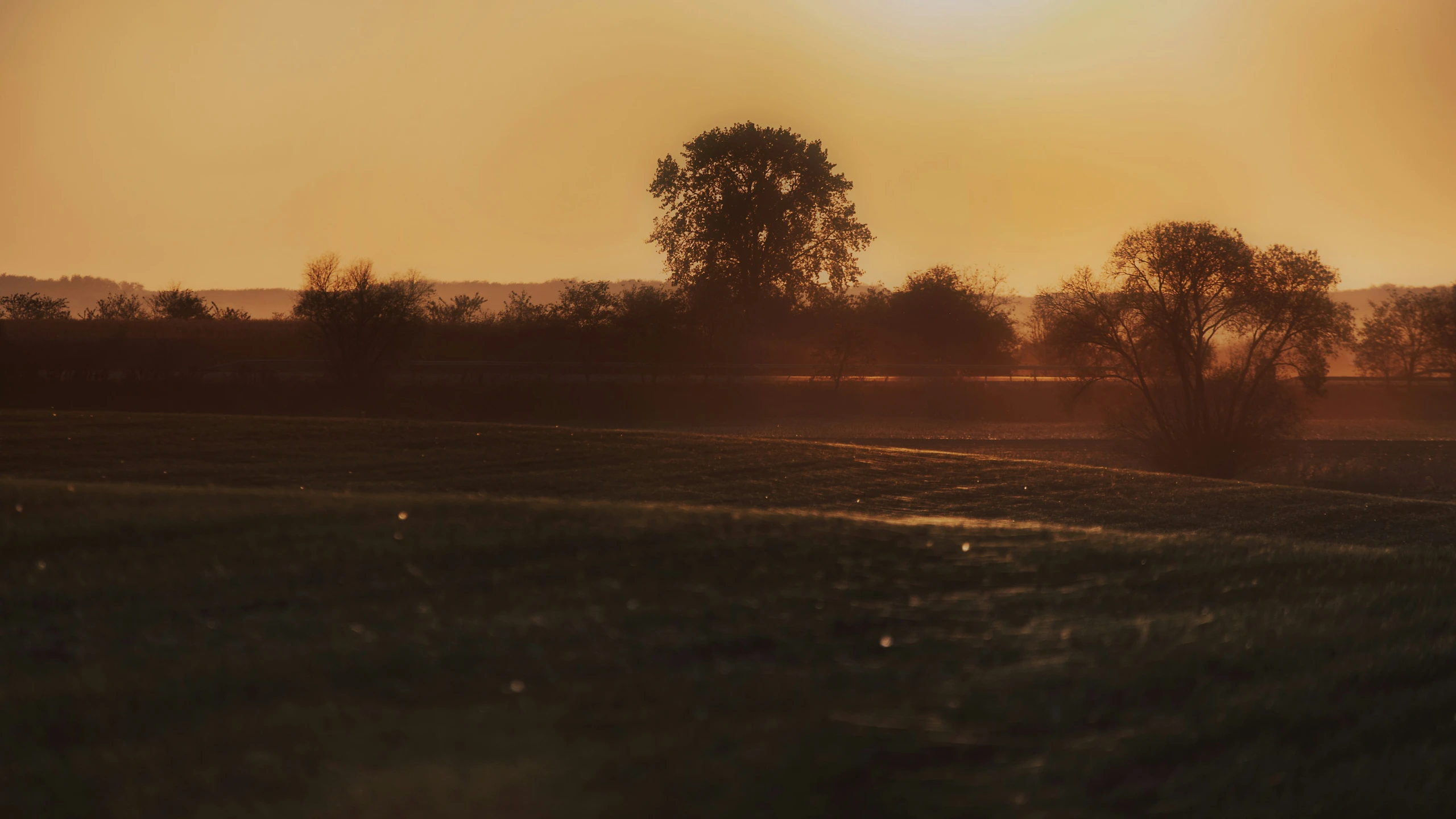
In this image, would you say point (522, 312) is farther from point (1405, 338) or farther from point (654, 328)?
point (1405, 338)

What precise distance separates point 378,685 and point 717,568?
235cm

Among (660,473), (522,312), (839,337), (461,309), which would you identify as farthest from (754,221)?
(660,473)

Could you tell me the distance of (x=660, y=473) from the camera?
712 inches

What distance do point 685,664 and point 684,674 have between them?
0.13 meters

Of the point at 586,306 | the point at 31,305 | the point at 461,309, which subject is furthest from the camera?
the point at 461,309

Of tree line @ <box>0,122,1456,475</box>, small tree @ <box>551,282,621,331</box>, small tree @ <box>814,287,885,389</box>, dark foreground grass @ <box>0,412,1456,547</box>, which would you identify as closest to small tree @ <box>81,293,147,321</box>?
tree line @ <box>0,122,1456,475</box>

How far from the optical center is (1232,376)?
3403 cm

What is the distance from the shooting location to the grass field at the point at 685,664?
3.83 metres

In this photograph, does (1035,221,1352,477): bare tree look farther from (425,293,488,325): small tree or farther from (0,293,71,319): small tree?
(0,293,71,319): small tree

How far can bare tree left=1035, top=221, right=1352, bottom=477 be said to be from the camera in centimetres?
3331

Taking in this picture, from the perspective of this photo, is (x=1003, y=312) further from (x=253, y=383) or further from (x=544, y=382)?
(x=253, y=383)

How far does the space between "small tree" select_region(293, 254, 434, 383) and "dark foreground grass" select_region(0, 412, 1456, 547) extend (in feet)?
72.9

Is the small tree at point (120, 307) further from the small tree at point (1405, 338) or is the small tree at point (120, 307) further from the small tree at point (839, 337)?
the small tree at point (1405, 338)

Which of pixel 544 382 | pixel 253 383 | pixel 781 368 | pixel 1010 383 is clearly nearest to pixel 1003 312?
pixel 1010 383
